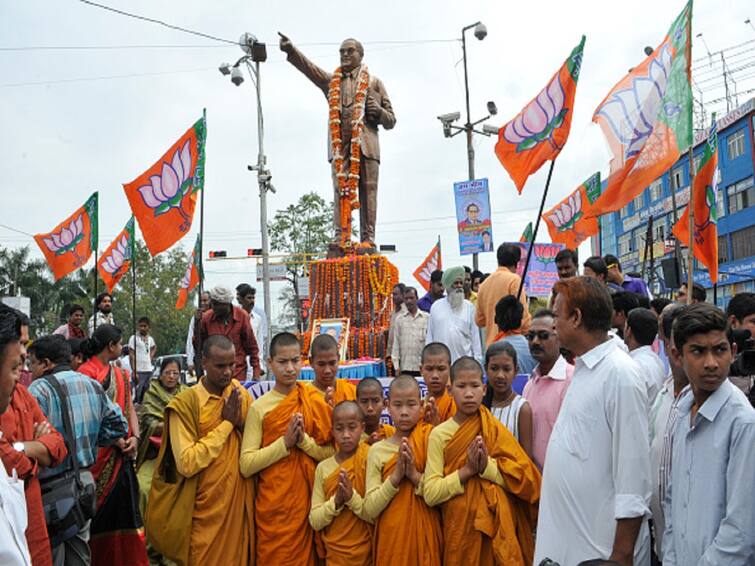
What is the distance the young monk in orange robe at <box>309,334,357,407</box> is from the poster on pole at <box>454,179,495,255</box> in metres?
7.91

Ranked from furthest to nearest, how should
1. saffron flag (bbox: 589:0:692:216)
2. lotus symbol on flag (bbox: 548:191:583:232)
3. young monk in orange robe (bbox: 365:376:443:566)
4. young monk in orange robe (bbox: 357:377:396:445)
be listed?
lotus symbol on flag (bbox: 548:191:583:232) < saffron flag (bbox: 589:0:692:216) < young monk in orange robe (bbox: 357:377:396:445) < young monk in orange robe (bbox: 365:376:443:566)

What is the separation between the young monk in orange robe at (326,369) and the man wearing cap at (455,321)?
299 centimetres

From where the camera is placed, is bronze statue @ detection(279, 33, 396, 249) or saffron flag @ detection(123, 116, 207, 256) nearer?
saffron flag @ detection(123, 116, 207, 256)

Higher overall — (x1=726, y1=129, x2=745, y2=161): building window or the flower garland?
(x1=726, y1=129, x2=745, y2=161): building window

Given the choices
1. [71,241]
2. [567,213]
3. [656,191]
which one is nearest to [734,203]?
[656,191]

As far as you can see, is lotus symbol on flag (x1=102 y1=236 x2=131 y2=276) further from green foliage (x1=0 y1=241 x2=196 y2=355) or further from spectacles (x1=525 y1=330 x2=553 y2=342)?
green foliage (x1=0 y1=241 x2=196 y2=355)

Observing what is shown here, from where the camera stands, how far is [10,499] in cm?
216

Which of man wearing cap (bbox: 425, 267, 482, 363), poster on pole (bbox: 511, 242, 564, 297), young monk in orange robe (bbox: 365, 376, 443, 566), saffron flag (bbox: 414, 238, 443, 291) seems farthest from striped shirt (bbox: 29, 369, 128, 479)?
saffron flag (bbox: 414, 238, 443, 291)

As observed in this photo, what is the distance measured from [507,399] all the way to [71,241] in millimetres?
8271

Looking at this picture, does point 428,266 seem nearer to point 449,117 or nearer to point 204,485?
point 449,117

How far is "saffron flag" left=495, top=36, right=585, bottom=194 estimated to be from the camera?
21.5ft

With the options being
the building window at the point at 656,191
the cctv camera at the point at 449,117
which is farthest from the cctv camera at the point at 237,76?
the building window at the point at 656,191

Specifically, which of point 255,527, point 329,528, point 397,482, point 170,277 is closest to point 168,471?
point 255,527

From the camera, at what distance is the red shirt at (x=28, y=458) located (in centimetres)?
328
